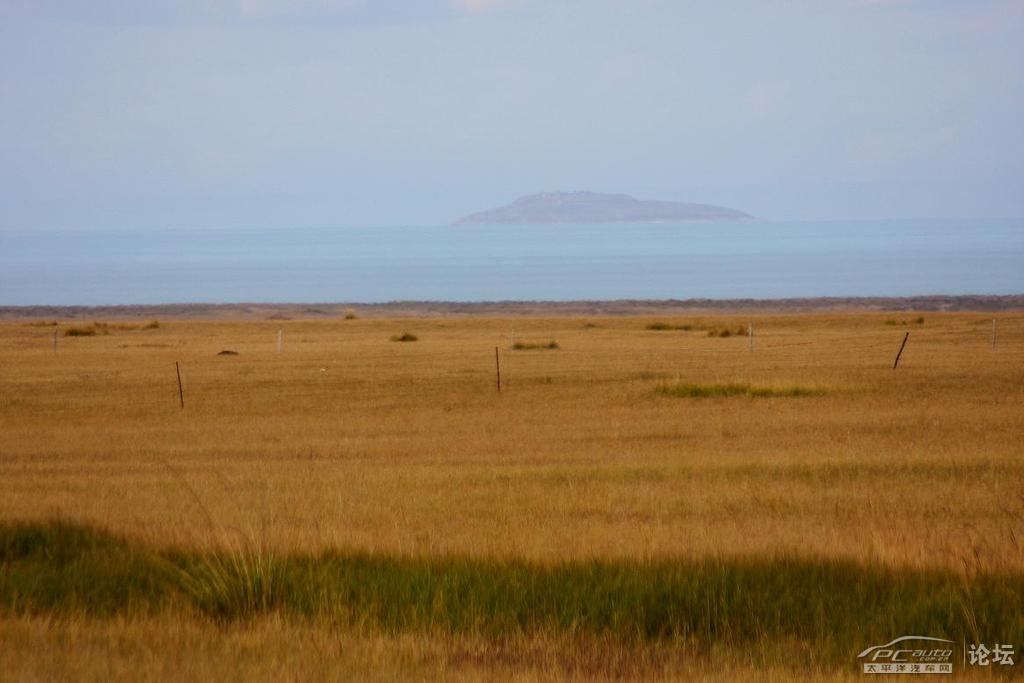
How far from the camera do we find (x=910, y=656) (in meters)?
7.11

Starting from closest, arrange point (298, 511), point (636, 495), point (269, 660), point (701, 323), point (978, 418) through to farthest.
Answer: point (269, 660), point (298, 511), point (636, 495), point (978, 418), point (701, 323)

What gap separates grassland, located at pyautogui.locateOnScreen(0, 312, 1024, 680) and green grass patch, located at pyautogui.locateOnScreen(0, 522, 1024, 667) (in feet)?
0.08

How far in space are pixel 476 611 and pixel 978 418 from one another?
15.7 m

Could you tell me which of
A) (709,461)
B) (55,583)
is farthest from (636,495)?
(55,583)

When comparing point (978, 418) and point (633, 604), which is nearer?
point (633, 604)

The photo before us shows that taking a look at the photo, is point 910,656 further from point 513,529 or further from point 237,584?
point 237,584

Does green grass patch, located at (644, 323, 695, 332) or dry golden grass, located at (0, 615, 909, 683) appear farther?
green grass patch, located at (644, 323, 695, 332)

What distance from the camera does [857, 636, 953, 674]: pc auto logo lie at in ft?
22.3

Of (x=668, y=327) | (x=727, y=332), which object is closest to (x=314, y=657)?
(x=727, y=332)

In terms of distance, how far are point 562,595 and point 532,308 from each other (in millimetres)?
84524

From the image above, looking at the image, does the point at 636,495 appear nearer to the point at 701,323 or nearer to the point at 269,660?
the point at 269,660

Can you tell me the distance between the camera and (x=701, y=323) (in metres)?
64.7

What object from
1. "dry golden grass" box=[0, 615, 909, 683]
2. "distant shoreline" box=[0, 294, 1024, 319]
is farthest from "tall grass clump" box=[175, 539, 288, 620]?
"distant shoreline" box=[0, 294, 1024, 319]

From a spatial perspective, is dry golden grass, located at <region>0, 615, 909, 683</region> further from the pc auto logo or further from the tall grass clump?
the tall grass clump
